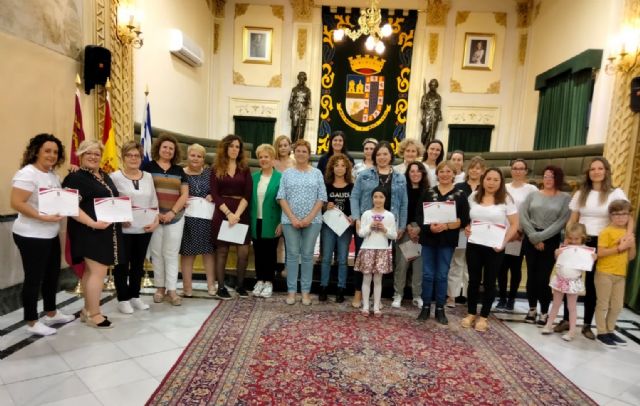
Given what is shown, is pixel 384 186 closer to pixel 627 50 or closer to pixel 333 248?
pixel 333 248

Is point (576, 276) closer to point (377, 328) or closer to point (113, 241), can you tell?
point (377, 328)

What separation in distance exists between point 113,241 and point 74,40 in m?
2.24

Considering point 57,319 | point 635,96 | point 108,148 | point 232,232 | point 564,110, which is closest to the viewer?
point 57,319

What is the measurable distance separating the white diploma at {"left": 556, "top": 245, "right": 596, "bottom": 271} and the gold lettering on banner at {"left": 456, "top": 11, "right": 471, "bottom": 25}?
714 cm

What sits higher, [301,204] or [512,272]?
[301,204]

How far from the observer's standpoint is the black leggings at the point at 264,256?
3562 millimetres

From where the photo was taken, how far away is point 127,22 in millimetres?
4406

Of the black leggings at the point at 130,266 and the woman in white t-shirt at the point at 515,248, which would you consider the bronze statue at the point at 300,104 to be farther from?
the black leggings at the point at 130,266

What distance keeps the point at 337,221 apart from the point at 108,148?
232 centimetres

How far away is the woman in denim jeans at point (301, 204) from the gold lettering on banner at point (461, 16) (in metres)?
7.03

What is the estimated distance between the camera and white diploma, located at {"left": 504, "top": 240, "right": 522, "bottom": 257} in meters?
3.39

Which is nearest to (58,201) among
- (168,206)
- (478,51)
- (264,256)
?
(168,206)

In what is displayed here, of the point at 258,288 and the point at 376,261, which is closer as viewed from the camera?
the point at 376,261

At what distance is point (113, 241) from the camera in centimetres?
284
